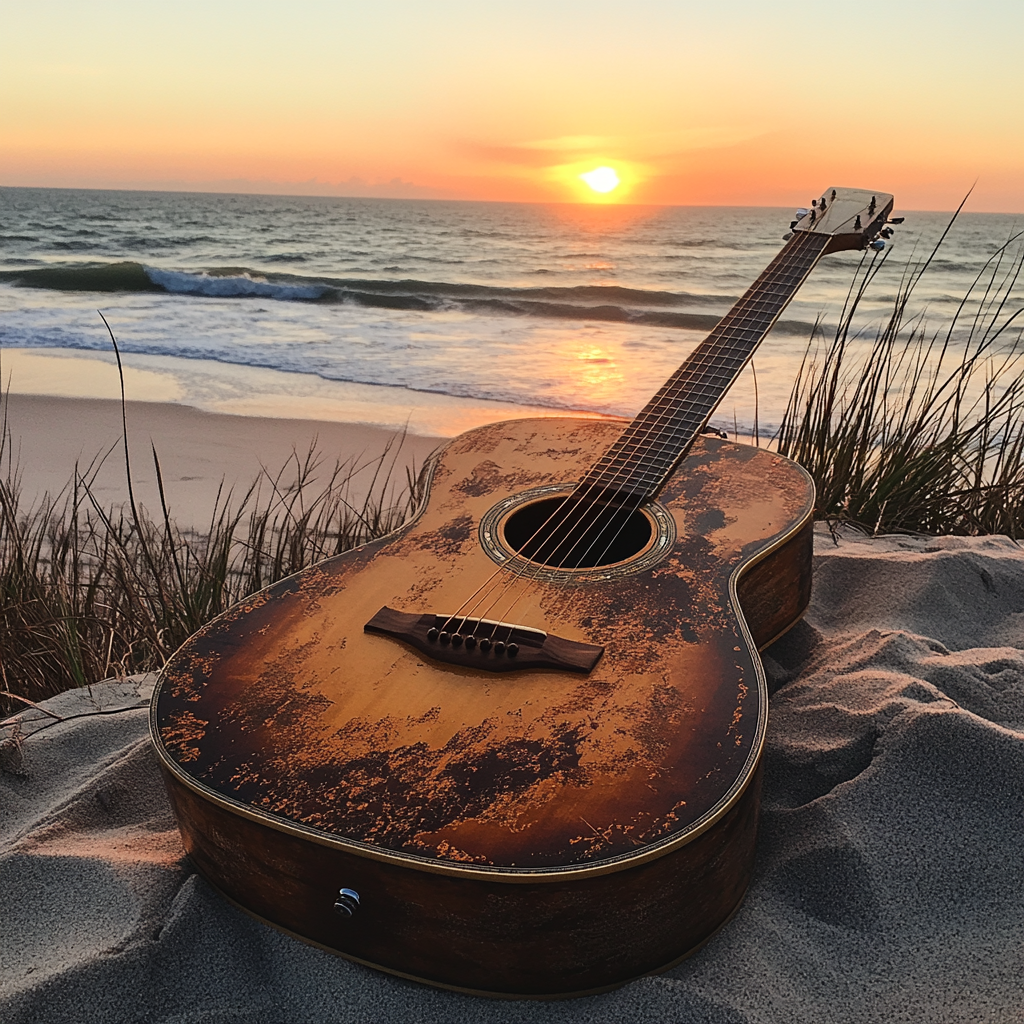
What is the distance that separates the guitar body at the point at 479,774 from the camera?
36.2 inches

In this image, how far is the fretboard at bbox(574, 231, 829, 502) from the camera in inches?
69.9

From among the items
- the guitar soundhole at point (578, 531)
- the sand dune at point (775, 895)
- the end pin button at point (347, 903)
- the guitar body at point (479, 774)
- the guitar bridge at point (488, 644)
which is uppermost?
the guitar soundhole at point (578, 531)

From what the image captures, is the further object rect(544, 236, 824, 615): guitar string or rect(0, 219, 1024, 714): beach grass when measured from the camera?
rect(0, 219, 1024, 714): beach grass

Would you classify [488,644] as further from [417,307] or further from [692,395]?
[417,307]

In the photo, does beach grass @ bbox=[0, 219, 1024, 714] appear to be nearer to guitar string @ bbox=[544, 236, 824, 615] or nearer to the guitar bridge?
guitar string @ bbox=[544, 236, 824, 615]

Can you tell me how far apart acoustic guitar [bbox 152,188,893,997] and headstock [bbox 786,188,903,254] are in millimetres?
1208

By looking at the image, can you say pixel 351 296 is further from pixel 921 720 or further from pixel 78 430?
pixel 921 720

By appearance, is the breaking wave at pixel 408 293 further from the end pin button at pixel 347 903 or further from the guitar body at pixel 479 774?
the end pin button at pixel 347 903

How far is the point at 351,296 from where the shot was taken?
35.7ft

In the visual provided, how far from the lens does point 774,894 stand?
4.09 ft

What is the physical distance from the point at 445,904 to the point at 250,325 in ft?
26.8

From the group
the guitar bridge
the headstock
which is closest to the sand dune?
the guitar bridge

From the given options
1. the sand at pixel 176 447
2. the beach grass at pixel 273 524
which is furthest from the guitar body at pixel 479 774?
the sand at pixel 176 447

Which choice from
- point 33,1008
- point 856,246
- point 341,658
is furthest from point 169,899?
point 856,246
